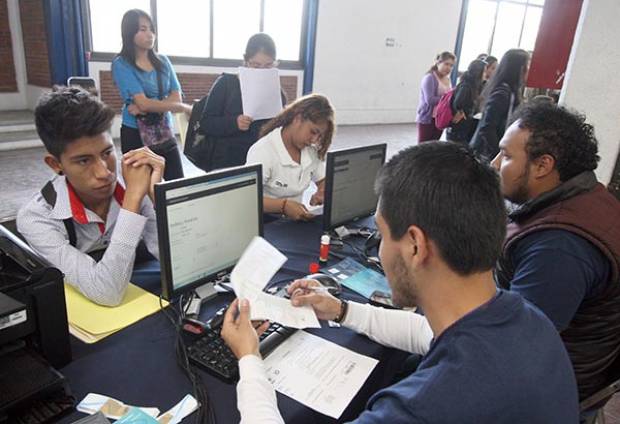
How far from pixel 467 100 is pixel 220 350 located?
3.68 m

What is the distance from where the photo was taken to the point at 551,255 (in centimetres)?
122

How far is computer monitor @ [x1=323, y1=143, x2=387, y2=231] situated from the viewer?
192 cm

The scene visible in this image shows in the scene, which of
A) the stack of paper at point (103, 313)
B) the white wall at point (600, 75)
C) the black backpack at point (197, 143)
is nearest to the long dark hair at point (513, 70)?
the white wall at point (600, 75)

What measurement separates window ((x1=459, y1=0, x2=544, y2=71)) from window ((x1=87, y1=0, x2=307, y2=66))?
479cm

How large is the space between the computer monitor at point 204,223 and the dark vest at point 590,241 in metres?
0.80

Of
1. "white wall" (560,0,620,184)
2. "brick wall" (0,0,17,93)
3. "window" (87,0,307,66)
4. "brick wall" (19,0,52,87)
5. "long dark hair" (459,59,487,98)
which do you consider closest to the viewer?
"white wall" (560,0,620,184)

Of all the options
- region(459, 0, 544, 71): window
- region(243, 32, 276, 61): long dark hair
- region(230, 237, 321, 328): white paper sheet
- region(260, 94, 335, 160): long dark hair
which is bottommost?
region(230, 237, 321, 328): white paper sheet

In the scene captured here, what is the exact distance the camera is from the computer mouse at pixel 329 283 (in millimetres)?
1493

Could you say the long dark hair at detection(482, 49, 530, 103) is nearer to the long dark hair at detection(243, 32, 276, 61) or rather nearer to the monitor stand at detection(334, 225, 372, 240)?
the long dark hair at detection(243, 32, 276, 61)

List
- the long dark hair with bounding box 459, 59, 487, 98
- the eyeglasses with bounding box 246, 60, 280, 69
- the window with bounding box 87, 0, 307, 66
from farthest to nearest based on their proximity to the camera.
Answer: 1. the window with bounding box 87, 0, 307, 66
2. the long dark hair with bounding box 459, 59, 487, 98
3. the eyeglasses with bounding box 246, 60, 280, 69

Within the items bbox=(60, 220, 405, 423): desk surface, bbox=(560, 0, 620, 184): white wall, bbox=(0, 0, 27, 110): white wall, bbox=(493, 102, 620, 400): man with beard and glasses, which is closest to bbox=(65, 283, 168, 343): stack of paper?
bbox=(60, 220, 405, 423): desk surface

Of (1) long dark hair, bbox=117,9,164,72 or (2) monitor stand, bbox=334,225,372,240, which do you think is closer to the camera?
(2) monitor stand, bbox=334,225,372,240

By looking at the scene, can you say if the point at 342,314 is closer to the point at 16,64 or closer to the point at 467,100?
the point at 467,100

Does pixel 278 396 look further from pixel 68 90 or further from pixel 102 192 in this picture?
pixel 68 90
